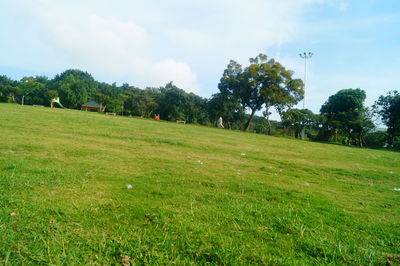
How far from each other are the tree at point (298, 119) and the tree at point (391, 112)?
1028cm

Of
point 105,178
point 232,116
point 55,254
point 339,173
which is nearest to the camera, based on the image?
point 55,254

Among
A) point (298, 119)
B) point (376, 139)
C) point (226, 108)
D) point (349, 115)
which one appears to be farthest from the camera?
point (226, 108)

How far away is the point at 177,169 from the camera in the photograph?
5543 millimetres

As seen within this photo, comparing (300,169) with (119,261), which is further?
(300,169)

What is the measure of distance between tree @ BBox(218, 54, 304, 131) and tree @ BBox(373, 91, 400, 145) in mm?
13269

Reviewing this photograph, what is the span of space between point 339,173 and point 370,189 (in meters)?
1.83

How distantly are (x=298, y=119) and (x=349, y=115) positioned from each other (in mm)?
7435

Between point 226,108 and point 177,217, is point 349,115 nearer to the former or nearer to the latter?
point 226,108

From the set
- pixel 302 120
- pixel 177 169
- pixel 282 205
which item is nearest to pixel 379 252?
pixel 282 205

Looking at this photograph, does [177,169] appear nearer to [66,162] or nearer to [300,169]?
[66,162]

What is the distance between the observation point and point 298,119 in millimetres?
39844

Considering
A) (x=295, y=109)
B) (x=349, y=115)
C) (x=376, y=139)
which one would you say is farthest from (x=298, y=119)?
(x=376, y=139)

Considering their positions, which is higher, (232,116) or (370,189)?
(232,116)

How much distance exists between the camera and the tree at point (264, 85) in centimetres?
3809
